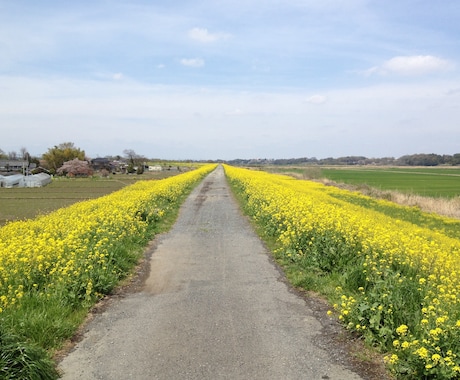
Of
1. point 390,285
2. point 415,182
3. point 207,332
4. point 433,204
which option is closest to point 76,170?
point 415,182

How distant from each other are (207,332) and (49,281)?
2.79 m

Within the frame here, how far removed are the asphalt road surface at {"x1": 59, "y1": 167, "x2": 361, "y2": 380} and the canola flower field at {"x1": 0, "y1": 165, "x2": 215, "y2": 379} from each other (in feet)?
1.26

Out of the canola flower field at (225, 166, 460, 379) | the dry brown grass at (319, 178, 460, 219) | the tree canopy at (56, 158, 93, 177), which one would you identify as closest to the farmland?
the dry brown grass at (319, 178, 460, 219)

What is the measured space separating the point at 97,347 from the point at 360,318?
3.12 meters

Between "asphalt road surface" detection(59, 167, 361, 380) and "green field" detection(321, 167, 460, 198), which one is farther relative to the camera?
"green field" detection(321, 167, 460, 198)

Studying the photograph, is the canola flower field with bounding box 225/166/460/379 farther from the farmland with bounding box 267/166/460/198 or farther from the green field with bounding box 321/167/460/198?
the green field with bounding box 321/167/460/198

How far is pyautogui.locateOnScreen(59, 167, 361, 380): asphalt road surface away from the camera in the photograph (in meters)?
4.16

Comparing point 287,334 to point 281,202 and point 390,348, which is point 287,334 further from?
point 281,202

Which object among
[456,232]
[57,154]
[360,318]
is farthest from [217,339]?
[57,154]

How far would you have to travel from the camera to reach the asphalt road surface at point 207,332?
4.16 m

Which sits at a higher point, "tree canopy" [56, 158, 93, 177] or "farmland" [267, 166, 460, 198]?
"tree canopy" [56, 158, 93, 177]

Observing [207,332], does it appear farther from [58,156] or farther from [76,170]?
[58,156]

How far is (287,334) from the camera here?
507 cm

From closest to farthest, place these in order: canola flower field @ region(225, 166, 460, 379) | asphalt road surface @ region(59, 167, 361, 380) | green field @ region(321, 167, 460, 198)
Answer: canola flower field @ region(225, 166, 460, 379) < asphalt road surface @ region(59, 167, 361, 380) < green field @ region(321, 167, 460, 198)
